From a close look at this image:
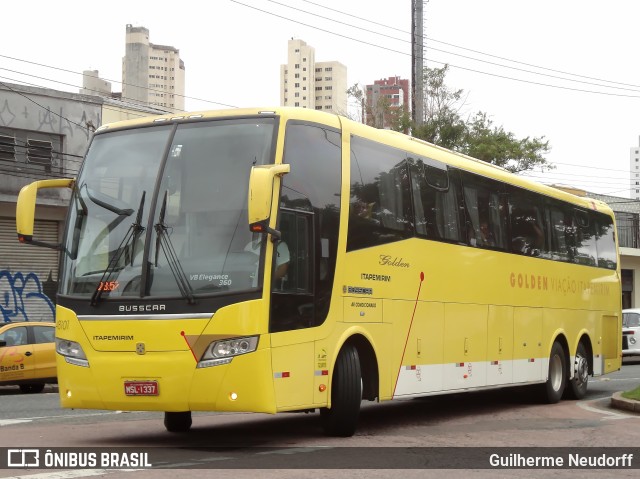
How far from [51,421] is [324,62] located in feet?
269

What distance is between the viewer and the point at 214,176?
1105cm

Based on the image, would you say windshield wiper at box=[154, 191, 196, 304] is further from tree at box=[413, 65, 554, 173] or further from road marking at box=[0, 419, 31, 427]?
tree at box=[413, 65, 554, 173]

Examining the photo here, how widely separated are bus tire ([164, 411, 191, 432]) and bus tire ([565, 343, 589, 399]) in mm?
8754

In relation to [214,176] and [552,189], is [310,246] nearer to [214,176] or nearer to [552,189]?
[214,176]

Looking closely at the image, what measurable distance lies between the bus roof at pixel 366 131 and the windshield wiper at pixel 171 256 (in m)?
1.23

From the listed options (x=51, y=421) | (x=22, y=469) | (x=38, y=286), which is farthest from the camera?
(x=38, y=286)

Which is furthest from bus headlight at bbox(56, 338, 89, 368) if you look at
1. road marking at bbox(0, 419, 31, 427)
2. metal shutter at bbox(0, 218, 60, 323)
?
metal shutter at bbox(0, 218, 60, 323)

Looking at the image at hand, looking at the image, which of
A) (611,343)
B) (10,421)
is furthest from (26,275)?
(10,421)

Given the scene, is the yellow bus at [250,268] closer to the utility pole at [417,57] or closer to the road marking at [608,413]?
the road marking at [608,413]

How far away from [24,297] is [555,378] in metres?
17.2

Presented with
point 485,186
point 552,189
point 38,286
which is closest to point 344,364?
point 485,186

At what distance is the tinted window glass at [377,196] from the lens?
12453 mm

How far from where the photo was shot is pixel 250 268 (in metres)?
10.7

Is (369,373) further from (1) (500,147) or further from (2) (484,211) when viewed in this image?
(1) (500,147)
